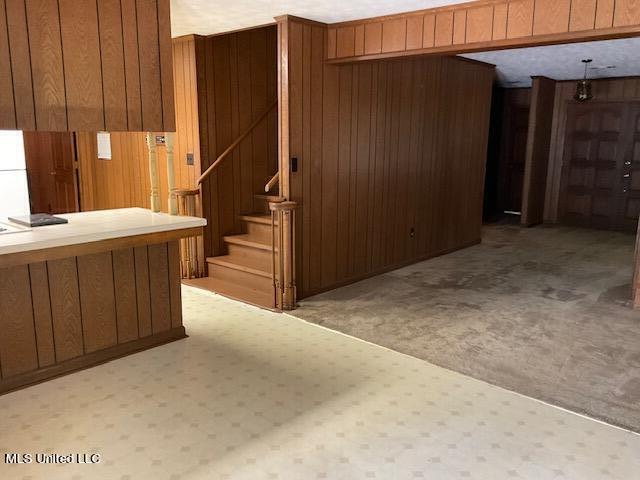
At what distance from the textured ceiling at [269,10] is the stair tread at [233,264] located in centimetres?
217

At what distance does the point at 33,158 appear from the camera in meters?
7.77

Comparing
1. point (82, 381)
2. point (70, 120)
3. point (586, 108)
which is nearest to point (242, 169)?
point (70, 120)

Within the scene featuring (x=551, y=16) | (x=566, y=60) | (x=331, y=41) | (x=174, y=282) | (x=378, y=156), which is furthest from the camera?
(x=566, y=60)

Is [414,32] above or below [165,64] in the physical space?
above

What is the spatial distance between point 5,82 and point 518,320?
3925mm

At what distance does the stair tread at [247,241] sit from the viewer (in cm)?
499

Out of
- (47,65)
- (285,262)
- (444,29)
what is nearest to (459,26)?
(444,29)

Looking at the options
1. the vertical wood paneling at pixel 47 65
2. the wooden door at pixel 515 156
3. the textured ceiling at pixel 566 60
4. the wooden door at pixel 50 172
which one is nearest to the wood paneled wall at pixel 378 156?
the textured ceiling at pixel 566 60

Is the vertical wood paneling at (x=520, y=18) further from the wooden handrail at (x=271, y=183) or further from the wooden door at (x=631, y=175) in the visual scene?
the wooden door at (x=631, y=175)

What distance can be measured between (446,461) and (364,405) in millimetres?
600

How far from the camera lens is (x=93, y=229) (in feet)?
10.2

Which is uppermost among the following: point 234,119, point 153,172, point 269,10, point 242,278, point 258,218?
point 269,10

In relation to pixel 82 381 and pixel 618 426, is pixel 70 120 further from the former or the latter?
pixel 618 426

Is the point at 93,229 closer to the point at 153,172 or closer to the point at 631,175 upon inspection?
the point at 153,172
